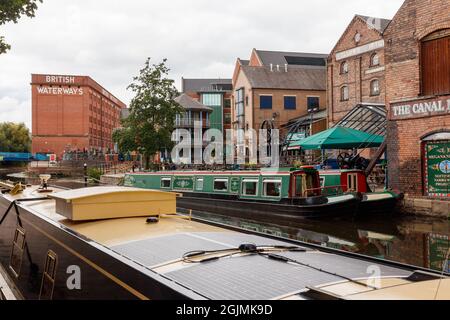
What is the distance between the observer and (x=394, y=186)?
14719mm

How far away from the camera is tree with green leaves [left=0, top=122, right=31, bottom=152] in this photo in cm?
6875

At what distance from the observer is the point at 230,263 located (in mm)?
3215

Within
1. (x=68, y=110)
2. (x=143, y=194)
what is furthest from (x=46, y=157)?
(x=143, y=194)

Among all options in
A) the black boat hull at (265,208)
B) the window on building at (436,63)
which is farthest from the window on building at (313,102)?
the window on building at (436,63)

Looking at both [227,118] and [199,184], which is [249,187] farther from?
[227,118]

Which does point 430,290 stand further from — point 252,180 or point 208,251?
point 252,180

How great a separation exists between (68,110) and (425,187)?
54723 millimetres

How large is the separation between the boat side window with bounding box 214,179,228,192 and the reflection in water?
6.63ft

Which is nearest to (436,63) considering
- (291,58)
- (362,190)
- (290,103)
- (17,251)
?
(362,190)

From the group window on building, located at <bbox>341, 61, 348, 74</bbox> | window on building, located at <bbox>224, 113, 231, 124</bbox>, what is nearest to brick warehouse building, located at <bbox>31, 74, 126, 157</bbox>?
window on building, located at <bbox>224, 113, 231, 124</bbox>

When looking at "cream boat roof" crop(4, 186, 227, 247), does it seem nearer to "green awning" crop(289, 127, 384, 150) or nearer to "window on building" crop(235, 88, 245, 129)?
"green awning" crop(289, 127, 384, 150)

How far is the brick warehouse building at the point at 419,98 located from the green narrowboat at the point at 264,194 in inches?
82.0

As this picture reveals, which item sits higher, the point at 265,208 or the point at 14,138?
the point at 14,138

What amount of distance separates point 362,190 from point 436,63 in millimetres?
4710
